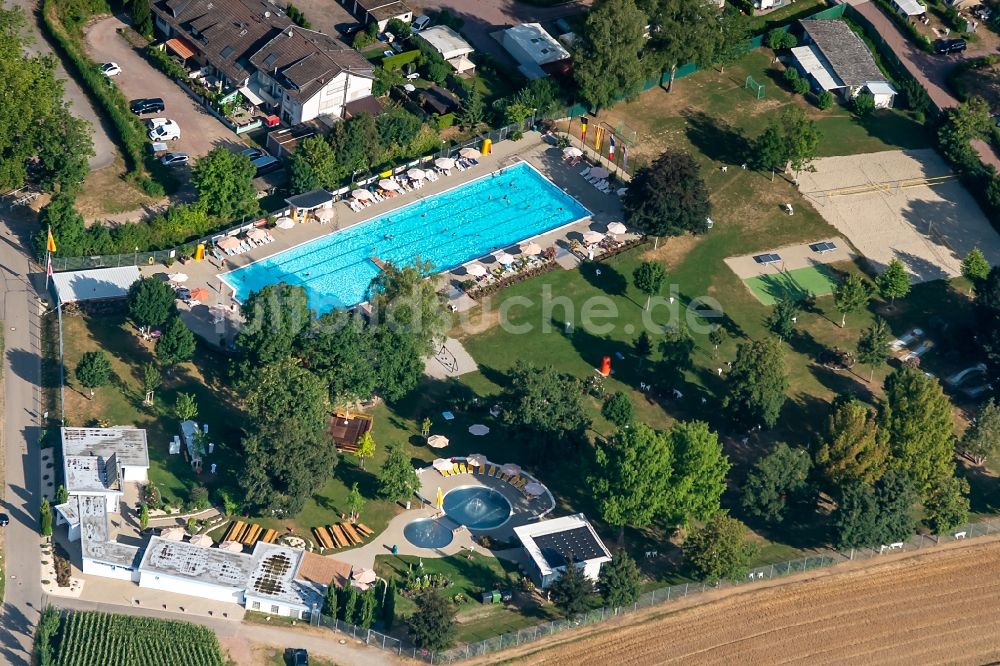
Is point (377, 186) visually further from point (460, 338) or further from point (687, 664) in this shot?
point (687, 664)

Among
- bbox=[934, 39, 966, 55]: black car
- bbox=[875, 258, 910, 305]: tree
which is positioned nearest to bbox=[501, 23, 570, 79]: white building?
bbox=[934, 39, 966, 55]: black car

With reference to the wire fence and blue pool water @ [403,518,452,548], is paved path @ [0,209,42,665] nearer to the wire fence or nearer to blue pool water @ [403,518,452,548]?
the wire fence

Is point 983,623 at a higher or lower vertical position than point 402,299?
lower

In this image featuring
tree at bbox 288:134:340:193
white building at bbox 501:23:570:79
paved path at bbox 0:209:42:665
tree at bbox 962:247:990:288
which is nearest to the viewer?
paved path at bbox 0:209:42:665

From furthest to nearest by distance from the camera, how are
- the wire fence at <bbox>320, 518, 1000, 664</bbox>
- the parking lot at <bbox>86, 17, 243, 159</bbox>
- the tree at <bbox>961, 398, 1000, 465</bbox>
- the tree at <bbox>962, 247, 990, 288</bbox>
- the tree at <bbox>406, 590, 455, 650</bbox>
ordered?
the parking lot at <bbox>86, 17, 243, 159</bbox> < the tree at <bbox>962, 247, 990, 288</bbox> < the tree at <bbox>961, 398, 1000, 465</bbox> < the wire fence at <bbox>320, 518, 1000, 664</bbox> < the tree at <bbox>406, 590, 455, 650</bbox>

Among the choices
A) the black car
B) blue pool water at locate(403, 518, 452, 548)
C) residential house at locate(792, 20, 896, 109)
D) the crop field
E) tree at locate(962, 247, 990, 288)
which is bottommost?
the crop field

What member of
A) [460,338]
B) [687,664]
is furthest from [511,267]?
[687,664]
